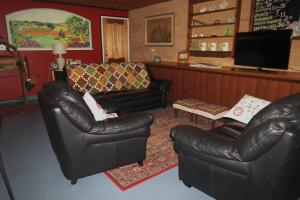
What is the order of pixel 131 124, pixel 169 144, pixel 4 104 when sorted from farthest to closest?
pixel 4 104 → pixel 169 144 → pixel 131 124

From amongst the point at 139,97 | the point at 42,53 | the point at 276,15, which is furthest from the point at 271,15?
the point at 42,53

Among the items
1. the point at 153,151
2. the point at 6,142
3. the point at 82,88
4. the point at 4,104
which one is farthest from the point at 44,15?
the point at 153,151

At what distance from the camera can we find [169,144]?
9.70ft

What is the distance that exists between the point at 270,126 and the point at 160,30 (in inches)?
191

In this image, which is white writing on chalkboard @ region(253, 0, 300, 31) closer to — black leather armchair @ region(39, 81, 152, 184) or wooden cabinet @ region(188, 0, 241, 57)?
wooden cabinet @ region(188, 0, 241, 57)

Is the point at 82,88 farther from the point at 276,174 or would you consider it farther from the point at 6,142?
the point at 276,174

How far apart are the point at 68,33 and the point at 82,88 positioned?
262cm

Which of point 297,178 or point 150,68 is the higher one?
point 150,68

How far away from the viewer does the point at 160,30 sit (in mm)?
5691

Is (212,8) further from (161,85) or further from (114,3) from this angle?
(114,3)

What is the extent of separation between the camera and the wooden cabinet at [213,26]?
4087 millimetres

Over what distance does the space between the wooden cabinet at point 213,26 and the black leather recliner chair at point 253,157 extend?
9.79 ft

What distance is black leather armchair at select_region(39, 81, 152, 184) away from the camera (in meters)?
1.85

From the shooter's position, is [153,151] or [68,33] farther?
[68,33]
